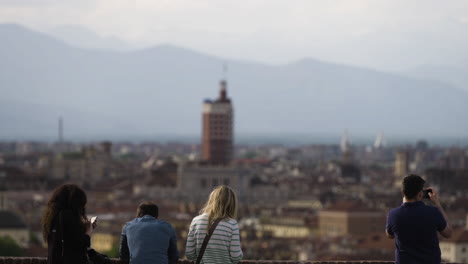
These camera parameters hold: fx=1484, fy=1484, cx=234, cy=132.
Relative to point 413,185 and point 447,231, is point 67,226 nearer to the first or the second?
point 413,185

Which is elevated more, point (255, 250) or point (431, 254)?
point (431, 254)

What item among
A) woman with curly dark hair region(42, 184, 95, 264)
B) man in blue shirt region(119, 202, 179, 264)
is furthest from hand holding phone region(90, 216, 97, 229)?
man in blue shirt region(119, 202, 179, 264)

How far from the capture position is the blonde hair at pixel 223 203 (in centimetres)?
816

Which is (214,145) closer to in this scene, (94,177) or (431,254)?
(94,177)

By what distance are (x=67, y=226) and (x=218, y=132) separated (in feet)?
353

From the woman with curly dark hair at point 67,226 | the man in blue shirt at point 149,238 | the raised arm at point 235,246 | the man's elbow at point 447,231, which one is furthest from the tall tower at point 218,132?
the woman with curly dark hair at point 67,226

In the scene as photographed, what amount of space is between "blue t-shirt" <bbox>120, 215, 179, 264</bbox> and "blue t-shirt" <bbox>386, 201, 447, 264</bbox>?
1.24 m

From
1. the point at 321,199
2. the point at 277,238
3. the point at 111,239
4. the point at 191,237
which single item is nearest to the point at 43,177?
the point at 321,199

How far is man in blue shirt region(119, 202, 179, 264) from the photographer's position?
828cm

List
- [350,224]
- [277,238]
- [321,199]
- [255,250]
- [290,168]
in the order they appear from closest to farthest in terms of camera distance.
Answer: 1. [255,250]
2. [277,238]
3. [350,224]
4. [321,199]
5. [290,168]

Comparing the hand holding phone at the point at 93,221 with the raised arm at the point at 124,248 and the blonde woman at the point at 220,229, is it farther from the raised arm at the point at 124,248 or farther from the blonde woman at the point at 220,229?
the blonde woman at the point at 220,229

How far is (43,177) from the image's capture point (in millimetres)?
114500

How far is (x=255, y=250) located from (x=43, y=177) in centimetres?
6044

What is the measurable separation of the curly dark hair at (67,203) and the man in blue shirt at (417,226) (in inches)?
66.6
